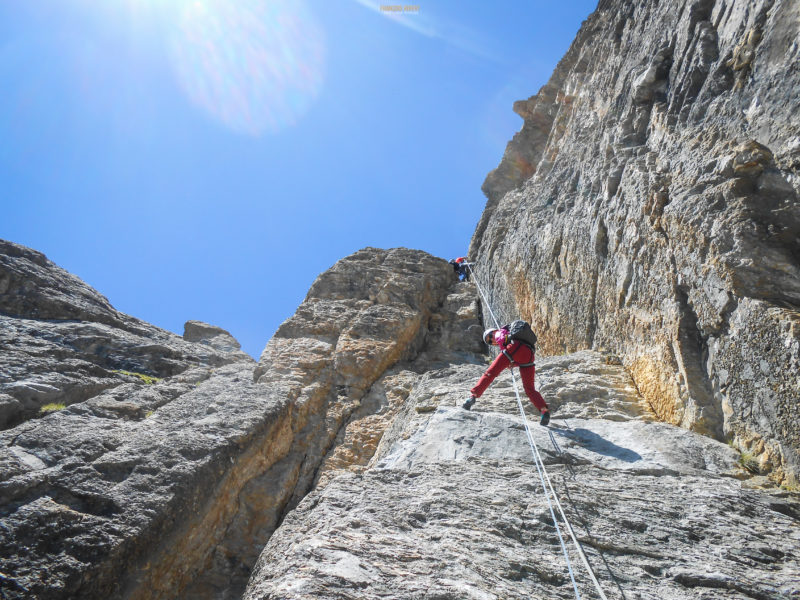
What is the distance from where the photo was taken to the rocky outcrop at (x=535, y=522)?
319cm

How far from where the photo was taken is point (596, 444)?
5609 mm

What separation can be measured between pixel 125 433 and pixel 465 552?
250 inches

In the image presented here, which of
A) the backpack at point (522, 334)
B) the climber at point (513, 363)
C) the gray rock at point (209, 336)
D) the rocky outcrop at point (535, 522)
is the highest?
the gray rock at point (209, 336)

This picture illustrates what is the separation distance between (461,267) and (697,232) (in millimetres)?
13475

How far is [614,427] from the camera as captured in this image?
19.7 feet

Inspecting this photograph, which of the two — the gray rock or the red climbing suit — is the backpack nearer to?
the red climbing suit

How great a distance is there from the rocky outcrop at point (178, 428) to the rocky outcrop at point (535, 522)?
7.52 feet

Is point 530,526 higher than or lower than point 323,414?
lower

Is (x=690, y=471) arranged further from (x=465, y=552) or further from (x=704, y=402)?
(x=465, y=552)

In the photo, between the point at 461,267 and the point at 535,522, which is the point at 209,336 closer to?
the point at 461,267

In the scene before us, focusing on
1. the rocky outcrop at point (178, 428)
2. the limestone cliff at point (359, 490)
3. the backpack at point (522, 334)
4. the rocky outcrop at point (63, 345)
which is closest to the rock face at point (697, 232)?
the limestone cliff at point (359, 490)

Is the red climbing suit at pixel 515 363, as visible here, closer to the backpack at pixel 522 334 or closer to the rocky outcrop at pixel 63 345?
the backpack at pixel 522 334

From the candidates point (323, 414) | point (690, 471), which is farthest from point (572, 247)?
point (323, 414)

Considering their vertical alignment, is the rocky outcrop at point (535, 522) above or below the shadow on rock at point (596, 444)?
below
